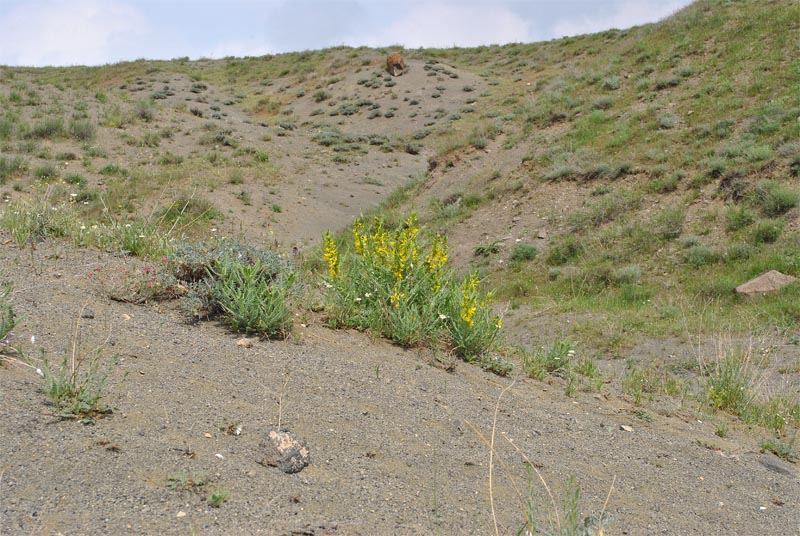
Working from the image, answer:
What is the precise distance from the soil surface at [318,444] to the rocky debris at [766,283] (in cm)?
450

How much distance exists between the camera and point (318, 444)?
308cm

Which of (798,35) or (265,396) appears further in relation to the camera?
(798,35)

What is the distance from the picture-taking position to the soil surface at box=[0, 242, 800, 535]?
2.42 meters

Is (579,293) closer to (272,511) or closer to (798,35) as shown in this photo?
(272,511)

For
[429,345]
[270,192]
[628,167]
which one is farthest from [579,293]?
[270,192]

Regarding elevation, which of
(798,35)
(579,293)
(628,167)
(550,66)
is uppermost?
(550,66)

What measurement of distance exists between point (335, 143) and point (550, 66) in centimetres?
1544

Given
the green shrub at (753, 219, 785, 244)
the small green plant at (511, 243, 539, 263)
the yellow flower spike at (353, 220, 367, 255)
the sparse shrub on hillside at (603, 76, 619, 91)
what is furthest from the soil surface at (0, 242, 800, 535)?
the sparse shrub on hillside at (603, 76, 619, 91)

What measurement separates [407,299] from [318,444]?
2054 millimetres

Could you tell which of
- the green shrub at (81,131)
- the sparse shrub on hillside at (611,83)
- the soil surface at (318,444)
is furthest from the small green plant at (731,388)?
the green shrub at (81,131)

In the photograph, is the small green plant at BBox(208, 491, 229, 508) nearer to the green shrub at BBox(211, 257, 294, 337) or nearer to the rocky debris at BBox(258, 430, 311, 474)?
the rocky debris at BBox(258, 430, 311, 474)

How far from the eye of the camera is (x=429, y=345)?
Result: 195 inches

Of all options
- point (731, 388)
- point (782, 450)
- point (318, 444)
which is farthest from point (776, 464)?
point (318, 444)

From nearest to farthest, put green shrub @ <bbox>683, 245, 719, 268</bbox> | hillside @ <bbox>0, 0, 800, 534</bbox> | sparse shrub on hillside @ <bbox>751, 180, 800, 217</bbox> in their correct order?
hillside @ <bbox>0, 0, 800, 534</bbox>, green shrub @ <bbox>683, 245, 719, 268</bbox>, sparse shrub on hillside @ <bbox>751, 180, 800, 217</bbox>
